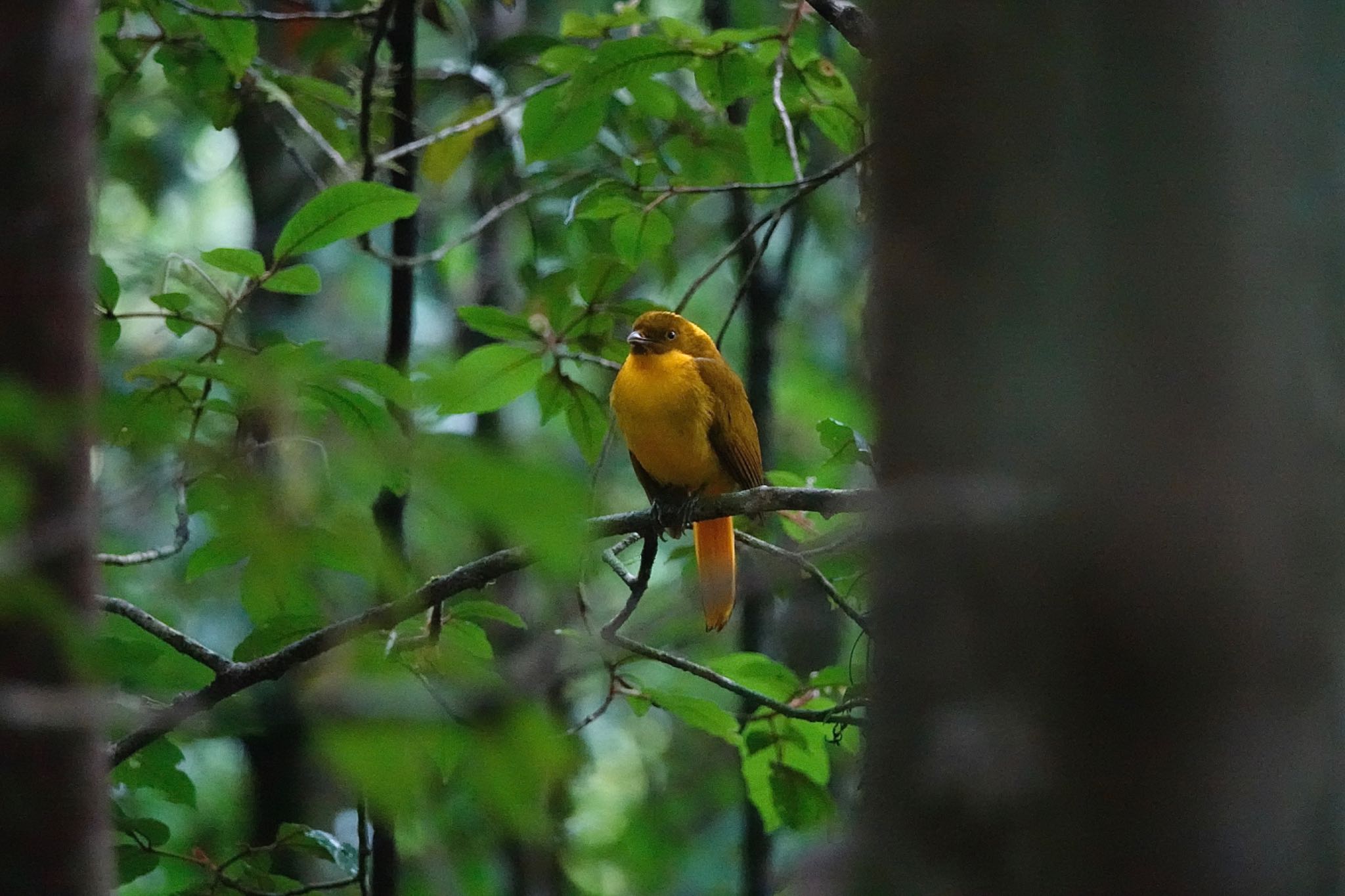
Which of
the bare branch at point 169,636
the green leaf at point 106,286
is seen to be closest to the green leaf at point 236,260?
the green leaf at point 106,286

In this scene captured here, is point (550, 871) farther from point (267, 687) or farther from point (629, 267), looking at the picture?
point (629, 267)

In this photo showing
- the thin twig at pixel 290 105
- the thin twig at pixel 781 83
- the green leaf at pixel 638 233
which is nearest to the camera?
the thin twig at pixel 781 83

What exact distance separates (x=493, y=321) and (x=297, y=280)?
467 mm

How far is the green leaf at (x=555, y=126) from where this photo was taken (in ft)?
10.1

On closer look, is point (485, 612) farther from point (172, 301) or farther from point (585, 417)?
point (172, 301)

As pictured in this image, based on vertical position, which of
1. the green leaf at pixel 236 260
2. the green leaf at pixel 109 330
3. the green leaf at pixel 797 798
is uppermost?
the green leaf at pixel 236 260

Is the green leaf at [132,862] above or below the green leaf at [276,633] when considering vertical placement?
below

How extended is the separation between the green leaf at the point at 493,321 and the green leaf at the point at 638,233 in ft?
1.39

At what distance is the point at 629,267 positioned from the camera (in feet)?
10.1

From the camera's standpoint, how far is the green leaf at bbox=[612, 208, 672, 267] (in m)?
3.20

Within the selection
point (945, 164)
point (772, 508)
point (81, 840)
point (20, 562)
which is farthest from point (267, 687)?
point (945, 164)

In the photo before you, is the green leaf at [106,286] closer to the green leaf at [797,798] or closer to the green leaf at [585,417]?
the green leaf at [585,417]

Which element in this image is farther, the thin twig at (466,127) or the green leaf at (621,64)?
the thin twig at (466,127)

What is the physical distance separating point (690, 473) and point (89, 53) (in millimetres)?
3243
